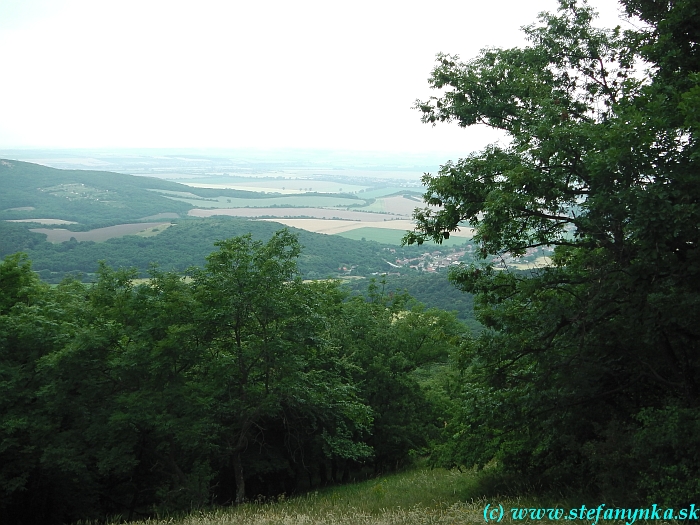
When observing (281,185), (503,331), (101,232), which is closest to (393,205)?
(101,232)

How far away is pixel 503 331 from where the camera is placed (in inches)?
438

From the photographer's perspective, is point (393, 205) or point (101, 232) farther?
point (393, 205)

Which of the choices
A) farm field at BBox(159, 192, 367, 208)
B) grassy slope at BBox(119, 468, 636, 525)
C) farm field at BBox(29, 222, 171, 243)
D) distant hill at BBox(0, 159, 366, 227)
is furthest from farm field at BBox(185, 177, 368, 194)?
grassy slope at BBox(119, 468, 636, 525)

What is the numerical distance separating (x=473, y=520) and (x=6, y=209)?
123566mm

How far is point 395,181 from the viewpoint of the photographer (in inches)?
7052

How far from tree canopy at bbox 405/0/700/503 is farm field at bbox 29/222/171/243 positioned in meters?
79.8

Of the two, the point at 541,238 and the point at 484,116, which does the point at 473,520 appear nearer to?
the point at 541,238

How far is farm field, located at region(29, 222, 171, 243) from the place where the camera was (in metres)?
83.0

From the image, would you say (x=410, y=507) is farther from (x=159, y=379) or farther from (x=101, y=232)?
(x=101, y=232)

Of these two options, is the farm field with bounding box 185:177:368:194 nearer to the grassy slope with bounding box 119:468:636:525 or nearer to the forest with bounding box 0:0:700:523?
the forest with bounding box 0:0:700:523

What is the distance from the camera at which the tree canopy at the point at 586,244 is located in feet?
26.1

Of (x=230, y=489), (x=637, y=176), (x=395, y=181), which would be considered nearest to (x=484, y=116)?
(x=637, y=176)

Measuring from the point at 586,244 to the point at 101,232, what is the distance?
90770mm

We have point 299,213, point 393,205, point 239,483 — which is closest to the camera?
point 239,483
